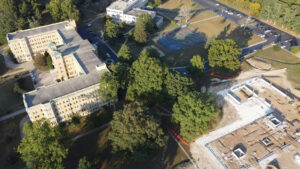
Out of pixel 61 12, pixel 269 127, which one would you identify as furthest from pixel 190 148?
pixel 61 12

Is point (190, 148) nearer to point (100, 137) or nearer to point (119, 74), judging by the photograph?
point (100, 137)

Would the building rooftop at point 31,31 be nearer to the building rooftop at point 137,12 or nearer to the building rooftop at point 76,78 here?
the building rooftop at point 76,78

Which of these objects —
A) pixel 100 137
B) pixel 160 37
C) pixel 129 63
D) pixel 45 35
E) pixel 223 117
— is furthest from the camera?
pixel 160 37

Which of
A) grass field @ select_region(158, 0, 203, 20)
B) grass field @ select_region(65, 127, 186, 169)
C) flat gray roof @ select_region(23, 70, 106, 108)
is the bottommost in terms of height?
grass field @ select_region(65, 127, 186, 169)

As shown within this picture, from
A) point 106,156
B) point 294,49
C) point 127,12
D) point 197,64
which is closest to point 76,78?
point 106,156

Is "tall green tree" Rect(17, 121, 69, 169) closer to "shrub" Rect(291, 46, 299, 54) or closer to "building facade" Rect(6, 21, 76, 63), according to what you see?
"building facade" Rect(6, 21, 76, 63)

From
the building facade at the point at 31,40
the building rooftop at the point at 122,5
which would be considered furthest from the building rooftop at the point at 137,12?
the building facade at the point at 31,40

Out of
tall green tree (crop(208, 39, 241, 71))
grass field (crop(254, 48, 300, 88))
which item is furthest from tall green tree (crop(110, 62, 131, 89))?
grass field (crop(254, 48, 300, 88))
